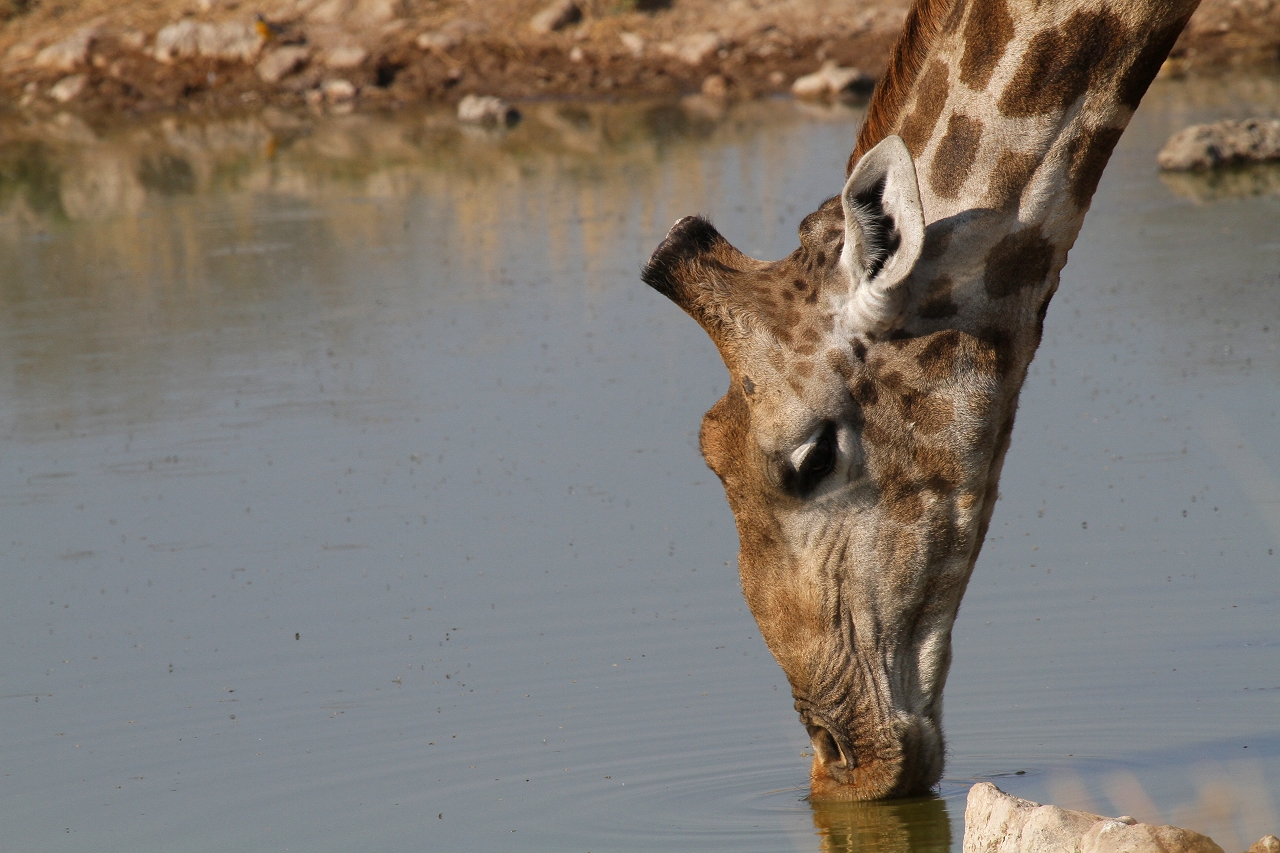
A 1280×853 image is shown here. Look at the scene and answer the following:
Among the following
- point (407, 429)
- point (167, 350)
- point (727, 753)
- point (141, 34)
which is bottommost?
point (141, 34)

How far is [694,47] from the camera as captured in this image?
2498 cm

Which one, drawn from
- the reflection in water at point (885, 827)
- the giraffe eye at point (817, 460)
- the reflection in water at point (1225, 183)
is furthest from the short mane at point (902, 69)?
the reflection in water at point (1225, 183)

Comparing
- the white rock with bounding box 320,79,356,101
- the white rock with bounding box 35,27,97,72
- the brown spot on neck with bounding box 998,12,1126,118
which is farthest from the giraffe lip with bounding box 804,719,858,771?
the white rock with bounding box 35,27,97,72

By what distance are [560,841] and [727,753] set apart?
66 cm

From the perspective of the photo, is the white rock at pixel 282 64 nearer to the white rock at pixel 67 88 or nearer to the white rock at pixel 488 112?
the white rock at pixel 67 88

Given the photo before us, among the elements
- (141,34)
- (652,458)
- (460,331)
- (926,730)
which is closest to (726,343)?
(926,730)

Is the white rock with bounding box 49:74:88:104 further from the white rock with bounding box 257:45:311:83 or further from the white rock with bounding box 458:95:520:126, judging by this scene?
the white rock with bounding box 458:95:520:126

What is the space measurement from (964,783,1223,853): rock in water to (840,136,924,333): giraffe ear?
3.42 ft

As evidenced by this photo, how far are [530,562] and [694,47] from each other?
19.7 m

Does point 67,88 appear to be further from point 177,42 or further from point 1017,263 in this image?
point 1017,263

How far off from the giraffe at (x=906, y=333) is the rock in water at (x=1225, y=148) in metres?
10.5

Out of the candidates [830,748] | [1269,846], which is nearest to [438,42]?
[830,748]

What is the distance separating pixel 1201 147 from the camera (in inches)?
532

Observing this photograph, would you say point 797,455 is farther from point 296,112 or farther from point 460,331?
point 296,112
